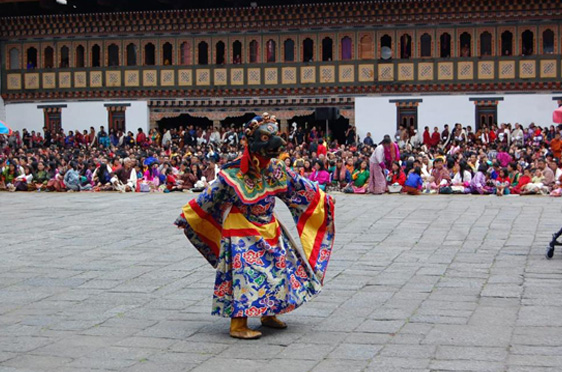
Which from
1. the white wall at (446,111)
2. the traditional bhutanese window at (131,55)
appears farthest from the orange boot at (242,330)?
the traditional bhutanese window at (131,55)

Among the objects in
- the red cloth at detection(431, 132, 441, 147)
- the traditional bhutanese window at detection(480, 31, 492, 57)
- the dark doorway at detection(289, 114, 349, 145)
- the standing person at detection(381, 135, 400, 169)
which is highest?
the traditional bhutanese window at detection(480, 31, 492, 57)

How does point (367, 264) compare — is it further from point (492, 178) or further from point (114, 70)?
point (114, 70)

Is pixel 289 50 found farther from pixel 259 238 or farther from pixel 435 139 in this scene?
pixel 259 238

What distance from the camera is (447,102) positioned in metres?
32.1

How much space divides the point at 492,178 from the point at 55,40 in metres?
21.9

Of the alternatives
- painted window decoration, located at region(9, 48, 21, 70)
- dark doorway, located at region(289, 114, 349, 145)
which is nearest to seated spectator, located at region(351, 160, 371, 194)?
dark doorway, located at region(289, 114, 349, 145)

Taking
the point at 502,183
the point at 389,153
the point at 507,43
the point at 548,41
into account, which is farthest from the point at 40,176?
the point at 548,41

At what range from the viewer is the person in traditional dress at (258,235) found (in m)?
5.98

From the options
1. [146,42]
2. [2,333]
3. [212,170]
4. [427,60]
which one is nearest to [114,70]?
[146,42]

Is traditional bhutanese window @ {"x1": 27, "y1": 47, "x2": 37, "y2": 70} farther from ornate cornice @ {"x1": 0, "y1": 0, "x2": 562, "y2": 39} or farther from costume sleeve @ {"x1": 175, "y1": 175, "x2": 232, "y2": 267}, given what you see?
costume sleeve @ {"x1": 175, "y1": 175, "x2": 232, "y2": 267}

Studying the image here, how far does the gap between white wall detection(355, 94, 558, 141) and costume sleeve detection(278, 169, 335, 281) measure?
25.8 metres

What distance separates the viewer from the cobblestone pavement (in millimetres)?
5320

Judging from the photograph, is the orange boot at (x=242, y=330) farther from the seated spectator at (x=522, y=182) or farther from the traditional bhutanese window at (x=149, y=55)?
the traditional bhutanese window at (x=149, y=55)

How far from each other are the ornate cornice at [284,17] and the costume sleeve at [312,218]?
26.3 metres
